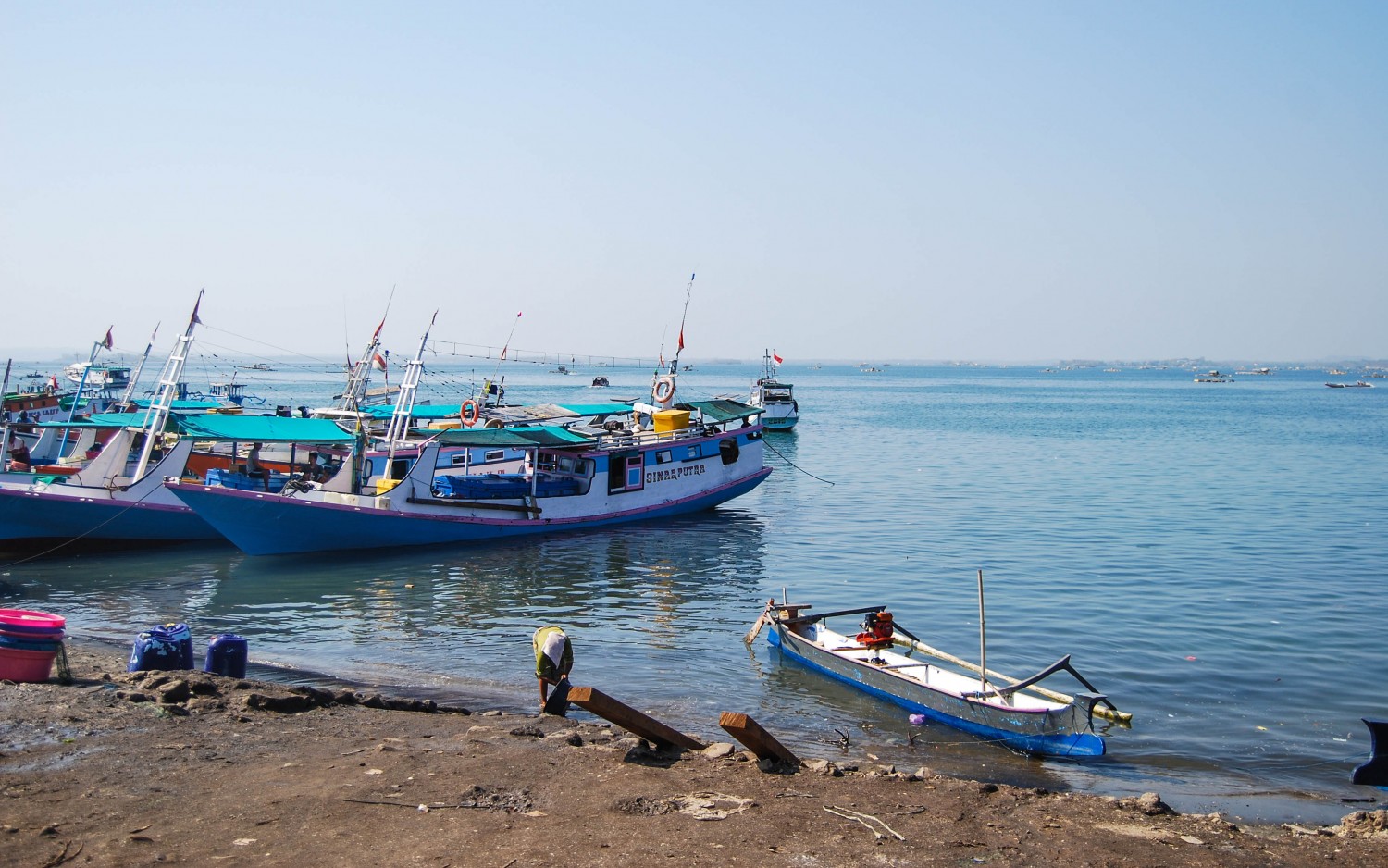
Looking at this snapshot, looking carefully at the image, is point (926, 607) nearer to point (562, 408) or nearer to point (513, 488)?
point (513, 488)

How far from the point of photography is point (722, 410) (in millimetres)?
36125

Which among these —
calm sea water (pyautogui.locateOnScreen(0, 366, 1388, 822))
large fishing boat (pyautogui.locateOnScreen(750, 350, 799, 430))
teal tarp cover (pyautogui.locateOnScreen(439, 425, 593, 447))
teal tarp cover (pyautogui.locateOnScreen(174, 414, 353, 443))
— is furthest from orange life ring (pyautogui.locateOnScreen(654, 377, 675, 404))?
large fishing boat (pyautogui.locateOnScreen(750, 350, 799, 430))

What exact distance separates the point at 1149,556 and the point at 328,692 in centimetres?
2122

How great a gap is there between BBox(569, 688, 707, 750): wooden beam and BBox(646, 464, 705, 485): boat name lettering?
21573mm

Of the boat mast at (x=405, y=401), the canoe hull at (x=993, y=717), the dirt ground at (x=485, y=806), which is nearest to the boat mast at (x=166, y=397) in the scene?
the boat mast at (x=405, y=401)

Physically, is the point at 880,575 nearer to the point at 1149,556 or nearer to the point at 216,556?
the point at 1149,556

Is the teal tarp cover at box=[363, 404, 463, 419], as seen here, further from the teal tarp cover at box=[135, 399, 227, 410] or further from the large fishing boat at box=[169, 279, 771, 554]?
the teal tarp cover at box=[135, 399, 227, 410]

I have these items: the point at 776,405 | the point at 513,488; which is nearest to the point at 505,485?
the point at 513,488

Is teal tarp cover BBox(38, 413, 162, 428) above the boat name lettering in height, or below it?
above

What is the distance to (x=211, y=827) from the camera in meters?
8.52

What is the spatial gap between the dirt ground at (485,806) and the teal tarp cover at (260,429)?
15.7 m

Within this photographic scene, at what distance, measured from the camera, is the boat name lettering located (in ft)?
107

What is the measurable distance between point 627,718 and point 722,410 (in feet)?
85.4

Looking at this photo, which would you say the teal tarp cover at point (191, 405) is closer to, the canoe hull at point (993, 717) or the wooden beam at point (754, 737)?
the canoe hull at point (993, 717)
